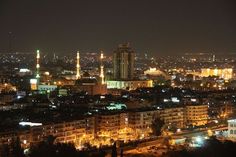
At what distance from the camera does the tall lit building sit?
30562 millimetres

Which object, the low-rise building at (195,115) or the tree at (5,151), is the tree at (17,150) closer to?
the tree at (5,151)

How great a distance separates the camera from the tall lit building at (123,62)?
30.6 m

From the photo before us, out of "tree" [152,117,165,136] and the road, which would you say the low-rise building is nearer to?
"tree" [152,117,165,136]

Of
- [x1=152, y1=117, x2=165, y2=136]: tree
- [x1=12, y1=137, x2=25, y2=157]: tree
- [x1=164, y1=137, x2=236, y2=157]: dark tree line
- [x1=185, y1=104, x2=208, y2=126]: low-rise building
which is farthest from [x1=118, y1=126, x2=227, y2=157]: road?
[x1=185, y1=104, x2=208, y2=126]: low-rise building

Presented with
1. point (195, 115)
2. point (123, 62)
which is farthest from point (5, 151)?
point (123, 62)

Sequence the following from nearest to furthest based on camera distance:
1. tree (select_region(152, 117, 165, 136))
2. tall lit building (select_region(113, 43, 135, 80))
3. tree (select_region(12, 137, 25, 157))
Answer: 1. tree (select_region(12, 137, 25, 157))
2. tree (select_region(152, 117, 165, 136))
3. tall lit building (select_region(113, 43, 135, 80))

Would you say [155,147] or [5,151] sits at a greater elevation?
[5,151]

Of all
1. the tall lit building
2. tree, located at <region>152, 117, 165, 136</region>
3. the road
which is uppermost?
the tall lit building

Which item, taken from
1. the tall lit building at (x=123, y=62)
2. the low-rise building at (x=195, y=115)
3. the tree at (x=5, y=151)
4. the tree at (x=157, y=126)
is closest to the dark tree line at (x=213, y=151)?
the tree at (x=5, y=151)

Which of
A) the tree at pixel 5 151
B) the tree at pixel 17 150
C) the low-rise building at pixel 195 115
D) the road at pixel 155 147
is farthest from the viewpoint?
the low-rise building at pixel 195 115

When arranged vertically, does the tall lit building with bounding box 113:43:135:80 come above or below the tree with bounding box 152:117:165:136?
above

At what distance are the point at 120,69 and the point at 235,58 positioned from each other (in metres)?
30.2

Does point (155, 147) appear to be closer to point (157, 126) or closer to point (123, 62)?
point (157, 126)

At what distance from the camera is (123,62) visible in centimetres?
3091
